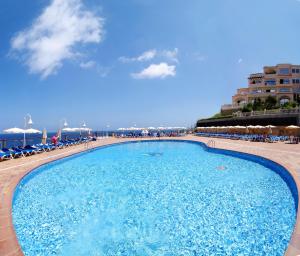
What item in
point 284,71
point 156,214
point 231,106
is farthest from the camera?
point 231,106

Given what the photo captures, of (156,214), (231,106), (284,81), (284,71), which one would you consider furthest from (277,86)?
(156,214)

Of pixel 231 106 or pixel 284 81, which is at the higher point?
pixel 284 81

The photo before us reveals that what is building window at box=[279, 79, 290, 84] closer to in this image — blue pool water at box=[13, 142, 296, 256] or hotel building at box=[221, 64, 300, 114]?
hotel building at box=[221, 64, 300, 114]

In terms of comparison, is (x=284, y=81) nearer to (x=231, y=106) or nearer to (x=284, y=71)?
(x=284, y=71)

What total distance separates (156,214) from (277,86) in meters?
45.0

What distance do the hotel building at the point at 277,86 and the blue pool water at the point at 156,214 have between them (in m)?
37.2

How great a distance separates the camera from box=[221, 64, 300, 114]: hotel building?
43.7 meters

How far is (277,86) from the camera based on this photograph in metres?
44.2

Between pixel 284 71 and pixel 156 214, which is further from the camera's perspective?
pixel 284 71

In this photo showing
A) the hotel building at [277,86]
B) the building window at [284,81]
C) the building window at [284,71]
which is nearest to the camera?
the hotel building at [277,86]

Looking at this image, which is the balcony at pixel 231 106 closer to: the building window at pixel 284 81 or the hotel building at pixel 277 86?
the hotel building at pixel 277 86

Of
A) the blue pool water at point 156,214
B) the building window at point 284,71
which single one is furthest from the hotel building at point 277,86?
the blue pool water at point 156,214

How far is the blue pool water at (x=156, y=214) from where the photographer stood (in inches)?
189

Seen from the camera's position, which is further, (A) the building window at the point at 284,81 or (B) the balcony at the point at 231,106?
(A) the building window at the point at 284,81
